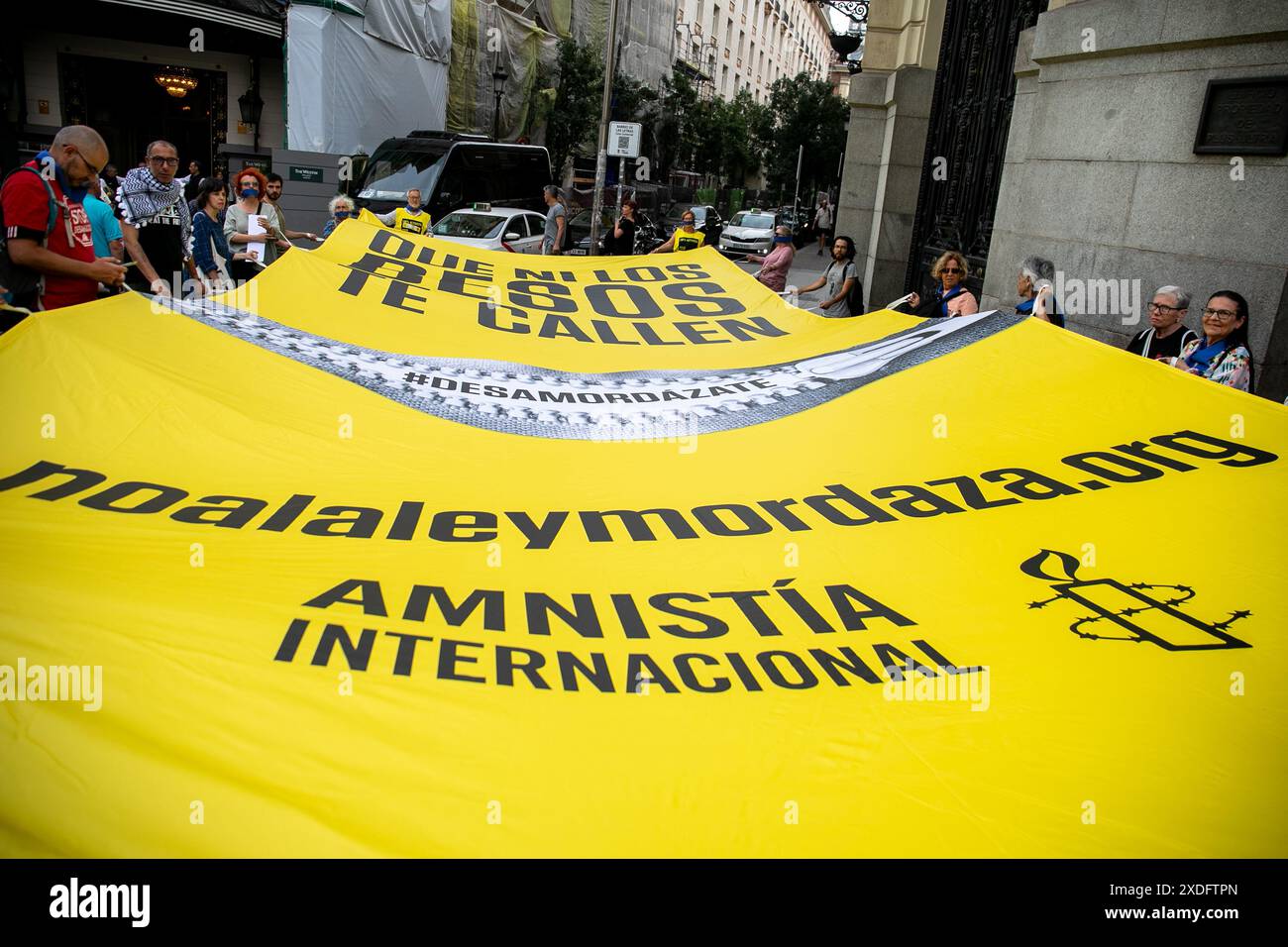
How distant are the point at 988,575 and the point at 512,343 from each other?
390cm

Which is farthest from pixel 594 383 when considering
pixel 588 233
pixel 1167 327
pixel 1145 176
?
pixel 588 233

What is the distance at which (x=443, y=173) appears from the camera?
61.5ft

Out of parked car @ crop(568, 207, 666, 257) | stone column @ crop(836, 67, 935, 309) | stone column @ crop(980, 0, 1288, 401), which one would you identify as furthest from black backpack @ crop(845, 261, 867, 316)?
parked car @ crop(568, 207, 666, 257)

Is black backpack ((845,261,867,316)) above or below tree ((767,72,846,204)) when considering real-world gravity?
below

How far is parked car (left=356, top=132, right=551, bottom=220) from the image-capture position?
18453 millimetres

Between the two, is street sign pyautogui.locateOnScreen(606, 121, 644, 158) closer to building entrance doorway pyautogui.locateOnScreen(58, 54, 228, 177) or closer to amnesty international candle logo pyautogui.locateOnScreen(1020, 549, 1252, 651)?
building entrance doorway pyautogui.locateOnScreen(58, 54, 228, 177)

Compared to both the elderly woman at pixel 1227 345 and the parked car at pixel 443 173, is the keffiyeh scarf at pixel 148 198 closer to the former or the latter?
the parked car at pixel 443 173

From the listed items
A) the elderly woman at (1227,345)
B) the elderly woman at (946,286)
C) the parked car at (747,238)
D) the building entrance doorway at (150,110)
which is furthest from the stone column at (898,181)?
the building entrance doorway at (150,110)

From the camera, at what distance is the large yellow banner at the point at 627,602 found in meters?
2.11

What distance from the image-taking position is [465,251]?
7.74m

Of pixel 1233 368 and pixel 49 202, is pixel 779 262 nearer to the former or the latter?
pixel 1233 368

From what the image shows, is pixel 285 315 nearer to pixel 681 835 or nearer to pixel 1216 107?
pixel 681 835

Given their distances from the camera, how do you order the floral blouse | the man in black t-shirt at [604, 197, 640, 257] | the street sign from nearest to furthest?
the floral blouse
the man in black t-shirt at [604, 197, 640, 257]
the street sign

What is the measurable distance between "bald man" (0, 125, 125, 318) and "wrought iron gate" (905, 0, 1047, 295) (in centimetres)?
908
